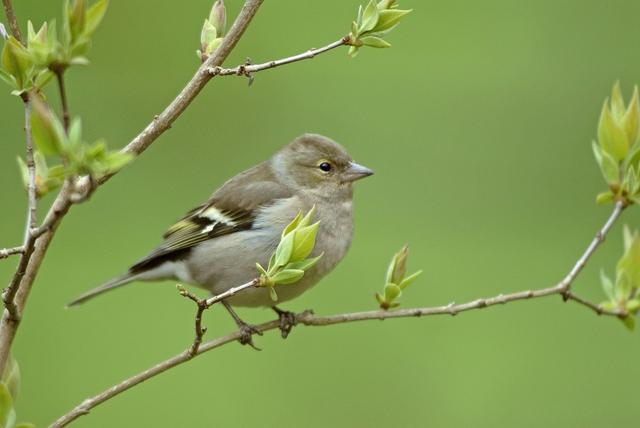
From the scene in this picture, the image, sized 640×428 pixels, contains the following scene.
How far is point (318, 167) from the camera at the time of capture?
3354 mm

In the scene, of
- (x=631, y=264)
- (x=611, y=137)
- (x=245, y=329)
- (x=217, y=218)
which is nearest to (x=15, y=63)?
(x=611, y=137)

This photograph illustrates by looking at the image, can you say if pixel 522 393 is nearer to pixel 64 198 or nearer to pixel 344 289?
pixel 344 289

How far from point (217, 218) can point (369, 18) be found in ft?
5.64

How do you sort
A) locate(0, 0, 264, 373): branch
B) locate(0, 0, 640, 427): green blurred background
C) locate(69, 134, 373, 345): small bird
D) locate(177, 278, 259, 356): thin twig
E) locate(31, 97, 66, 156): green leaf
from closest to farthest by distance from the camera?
locate(31, 97, 66, 156): green leaf, locate(0, 0, 264, 373): branch, locate(177, 278, 259, 356): thin twig, locate(69, 134, 373, 345): small bird, locate(0, 0, 640, 427): green blurred background

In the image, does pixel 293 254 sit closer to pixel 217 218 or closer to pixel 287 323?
pixel 287 323

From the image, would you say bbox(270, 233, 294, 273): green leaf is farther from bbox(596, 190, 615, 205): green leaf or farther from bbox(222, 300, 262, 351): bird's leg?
bbox(222, 300, 262, 351): bird's leg

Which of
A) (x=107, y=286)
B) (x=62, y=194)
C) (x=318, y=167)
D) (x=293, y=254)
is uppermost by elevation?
(x=318, y=167)

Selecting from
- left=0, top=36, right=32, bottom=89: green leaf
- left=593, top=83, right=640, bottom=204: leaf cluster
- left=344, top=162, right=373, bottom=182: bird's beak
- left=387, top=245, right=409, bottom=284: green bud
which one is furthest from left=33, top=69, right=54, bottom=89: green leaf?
left=344, top=162, right=373, bottom=182: bird's beak

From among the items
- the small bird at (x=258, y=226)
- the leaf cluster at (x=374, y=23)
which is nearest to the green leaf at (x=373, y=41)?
the leaf cluster at (x=374, y=23)

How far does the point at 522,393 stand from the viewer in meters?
4.45

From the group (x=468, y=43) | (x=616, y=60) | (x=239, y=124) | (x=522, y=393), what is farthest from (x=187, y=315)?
(x=616, y=60)

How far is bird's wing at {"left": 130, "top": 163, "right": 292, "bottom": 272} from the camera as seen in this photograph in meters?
3.14

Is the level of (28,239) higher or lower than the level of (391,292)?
higher

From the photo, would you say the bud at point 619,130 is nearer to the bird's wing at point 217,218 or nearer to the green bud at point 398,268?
the green bud at point 398,268
